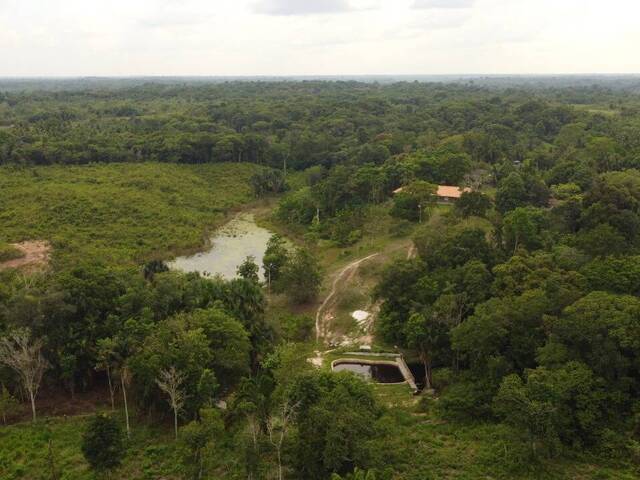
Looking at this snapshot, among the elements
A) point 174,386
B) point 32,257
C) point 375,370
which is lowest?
point 375,370

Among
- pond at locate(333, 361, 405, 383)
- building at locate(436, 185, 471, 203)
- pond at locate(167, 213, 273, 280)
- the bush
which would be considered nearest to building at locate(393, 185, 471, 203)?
building at locate(436, 185, 471, 203)

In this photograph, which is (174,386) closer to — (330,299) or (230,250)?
(330,299)

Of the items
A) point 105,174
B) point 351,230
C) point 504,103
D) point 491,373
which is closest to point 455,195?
point 351,230

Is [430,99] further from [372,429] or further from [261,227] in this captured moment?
[372,429]

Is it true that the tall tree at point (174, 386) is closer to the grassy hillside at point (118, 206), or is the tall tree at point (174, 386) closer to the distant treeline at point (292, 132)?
the grassy hillside at point (118, 206)

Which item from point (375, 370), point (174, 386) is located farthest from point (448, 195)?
point (174, 386)

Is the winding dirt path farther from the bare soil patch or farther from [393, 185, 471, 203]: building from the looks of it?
the bare soil patch

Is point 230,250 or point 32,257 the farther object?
point 230,250
